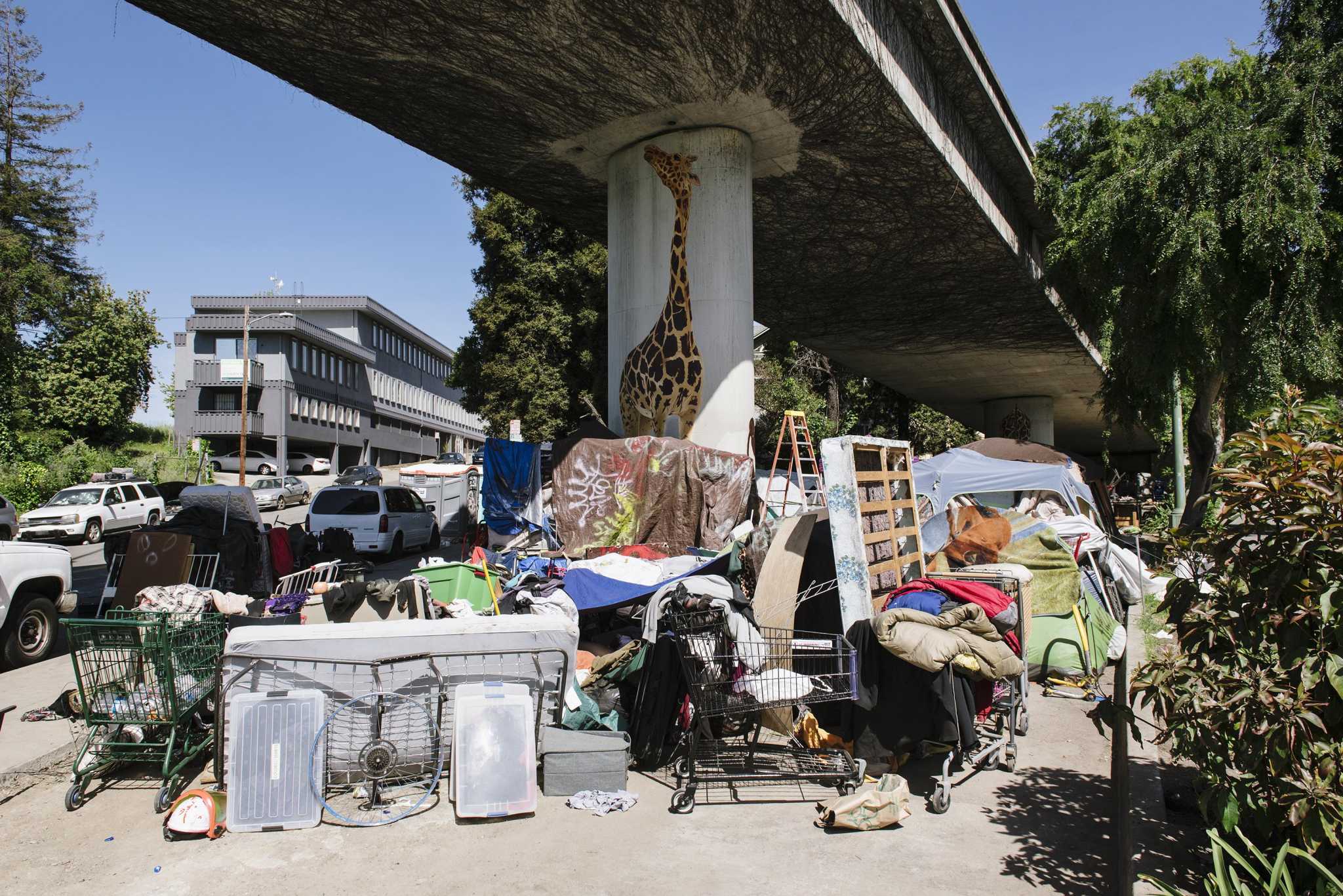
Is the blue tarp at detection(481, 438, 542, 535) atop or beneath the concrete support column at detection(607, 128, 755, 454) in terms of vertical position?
beneath

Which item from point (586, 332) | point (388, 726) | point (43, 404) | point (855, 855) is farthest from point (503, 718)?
point (43, 404)

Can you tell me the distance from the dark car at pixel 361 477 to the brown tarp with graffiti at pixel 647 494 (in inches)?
1055

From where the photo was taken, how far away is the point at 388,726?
544cm

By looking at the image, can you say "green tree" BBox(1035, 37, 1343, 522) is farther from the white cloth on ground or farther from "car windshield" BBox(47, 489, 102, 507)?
"car windshield" BBox(47, 489, 102, 507)

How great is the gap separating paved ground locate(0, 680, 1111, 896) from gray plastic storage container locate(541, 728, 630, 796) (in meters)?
0.14

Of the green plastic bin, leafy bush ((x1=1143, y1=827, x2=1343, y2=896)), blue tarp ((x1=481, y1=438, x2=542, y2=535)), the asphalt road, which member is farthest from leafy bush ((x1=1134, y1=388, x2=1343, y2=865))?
the asphalt road

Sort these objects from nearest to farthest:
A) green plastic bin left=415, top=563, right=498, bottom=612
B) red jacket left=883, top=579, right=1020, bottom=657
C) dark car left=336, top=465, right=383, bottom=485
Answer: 1. red jacket left=883, top=579, right=1020, bottom=657
2. green plastic bin left=415, top=563, right=498, bottom=612
3. dark car left=336, top=465, right=383, bottom=485

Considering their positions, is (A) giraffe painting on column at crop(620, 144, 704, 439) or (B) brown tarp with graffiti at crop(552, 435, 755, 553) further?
(A) giraffe painting on column at crop(620, 144, 704, 439)

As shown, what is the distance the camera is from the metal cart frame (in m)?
5.24

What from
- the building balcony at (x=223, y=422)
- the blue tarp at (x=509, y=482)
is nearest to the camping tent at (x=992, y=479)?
the blue tarp at (x=509, y=482)

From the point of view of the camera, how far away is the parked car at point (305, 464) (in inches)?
1982

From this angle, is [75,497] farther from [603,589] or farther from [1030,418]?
[1030,418]

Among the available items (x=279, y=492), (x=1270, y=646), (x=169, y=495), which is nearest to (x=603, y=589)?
(x=1270, y=646)

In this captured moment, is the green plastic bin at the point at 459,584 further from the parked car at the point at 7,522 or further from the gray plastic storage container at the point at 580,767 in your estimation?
the parked car at the point at 7,522
